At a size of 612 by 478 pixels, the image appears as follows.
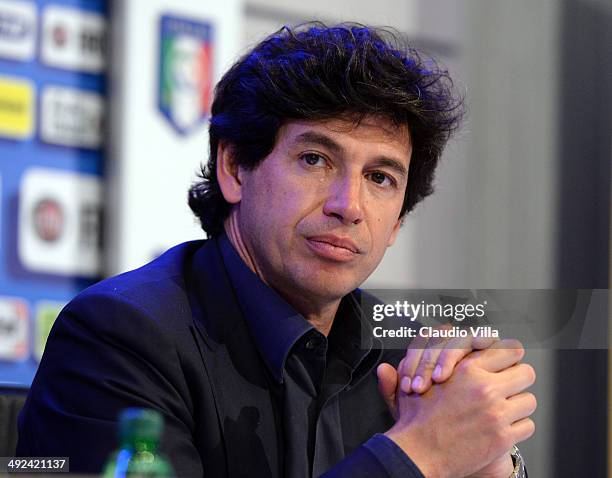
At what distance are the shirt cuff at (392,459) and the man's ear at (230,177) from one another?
0.64 metres

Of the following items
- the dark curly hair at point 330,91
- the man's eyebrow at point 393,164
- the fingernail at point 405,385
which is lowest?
the fingernail at point 405,385

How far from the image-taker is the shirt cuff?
1408 millimetres

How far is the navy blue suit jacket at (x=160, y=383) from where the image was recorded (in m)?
1.51

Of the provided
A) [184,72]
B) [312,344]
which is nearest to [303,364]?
[312,344]

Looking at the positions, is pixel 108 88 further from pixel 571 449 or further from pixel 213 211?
pixel 571 449

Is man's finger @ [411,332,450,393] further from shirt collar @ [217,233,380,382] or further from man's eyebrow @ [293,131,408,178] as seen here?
man's eyebrow @ [293,131,408,178]

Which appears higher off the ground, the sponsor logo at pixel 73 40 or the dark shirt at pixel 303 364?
the sponsor logo at pixel 73 40

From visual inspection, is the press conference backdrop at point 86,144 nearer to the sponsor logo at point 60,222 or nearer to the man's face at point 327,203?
the sponsor logo at point 60,222

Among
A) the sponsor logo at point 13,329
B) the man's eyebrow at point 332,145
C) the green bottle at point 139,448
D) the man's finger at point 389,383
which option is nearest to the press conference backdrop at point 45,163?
the sponsor logo at point 13,329

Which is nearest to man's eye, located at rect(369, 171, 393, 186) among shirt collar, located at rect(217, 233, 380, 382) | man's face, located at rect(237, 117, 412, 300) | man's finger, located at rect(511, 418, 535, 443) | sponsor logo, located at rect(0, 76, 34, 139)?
man's face, located at rect(237, 117, 412, 300)

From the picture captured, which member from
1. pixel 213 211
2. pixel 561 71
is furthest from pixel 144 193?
pixel 561 71

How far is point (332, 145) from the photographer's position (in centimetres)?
174

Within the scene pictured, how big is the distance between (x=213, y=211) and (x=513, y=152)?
9.78 feet

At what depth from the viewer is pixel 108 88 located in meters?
3.63
